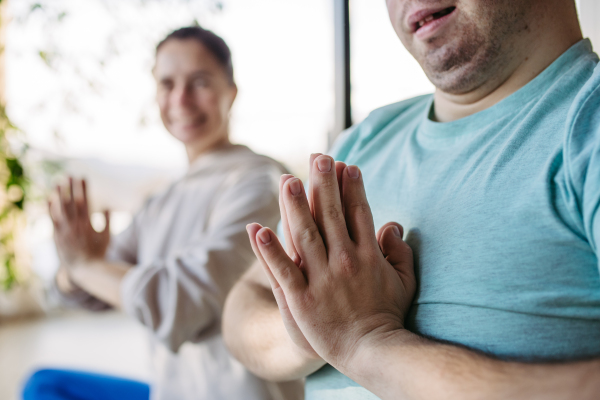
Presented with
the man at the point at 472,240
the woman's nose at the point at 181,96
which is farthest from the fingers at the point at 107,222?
the man at the point at 472,240

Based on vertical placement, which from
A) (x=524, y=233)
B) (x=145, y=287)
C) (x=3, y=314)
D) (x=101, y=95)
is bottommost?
(x=3, y=314)

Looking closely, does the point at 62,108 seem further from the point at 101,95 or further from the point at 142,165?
the point at 142,165

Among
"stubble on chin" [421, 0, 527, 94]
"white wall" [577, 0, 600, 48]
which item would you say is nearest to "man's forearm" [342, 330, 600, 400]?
"stubble on chin" [421, 0, 527, 94]

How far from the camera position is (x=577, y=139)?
0.44 metres

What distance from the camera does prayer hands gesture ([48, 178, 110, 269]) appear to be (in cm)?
131

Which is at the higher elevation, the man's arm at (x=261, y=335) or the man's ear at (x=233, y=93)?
the man's ear at (x=233, y=93)

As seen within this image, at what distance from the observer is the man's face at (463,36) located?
56 cm

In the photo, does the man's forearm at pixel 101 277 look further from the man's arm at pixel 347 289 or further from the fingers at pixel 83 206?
the man's arm at pixel 347 289

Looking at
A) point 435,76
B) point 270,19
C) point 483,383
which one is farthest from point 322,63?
point 483,383

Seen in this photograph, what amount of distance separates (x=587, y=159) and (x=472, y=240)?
0.14m

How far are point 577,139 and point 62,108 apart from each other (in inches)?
116

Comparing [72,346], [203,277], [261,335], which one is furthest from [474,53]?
[72,346]

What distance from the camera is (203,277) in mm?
1097

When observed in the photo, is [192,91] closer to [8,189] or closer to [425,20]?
[425,20]
